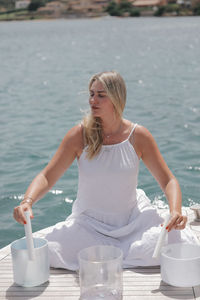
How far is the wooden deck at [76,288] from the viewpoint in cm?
233

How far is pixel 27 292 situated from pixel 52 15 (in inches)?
3199

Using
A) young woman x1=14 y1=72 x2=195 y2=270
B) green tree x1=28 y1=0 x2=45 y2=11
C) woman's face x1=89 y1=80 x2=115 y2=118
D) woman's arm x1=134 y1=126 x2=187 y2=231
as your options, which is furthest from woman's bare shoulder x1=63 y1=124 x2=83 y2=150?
green tree x1=28 y1=0 x2=45 y2=11

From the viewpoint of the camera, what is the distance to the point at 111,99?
265 cm

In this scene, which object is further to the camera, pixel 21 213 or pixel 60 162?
pixel 60 162

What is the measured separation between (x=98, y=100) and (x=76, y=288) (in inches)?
35.1

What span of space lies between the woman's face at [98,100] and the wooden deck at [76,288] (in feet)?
2.56

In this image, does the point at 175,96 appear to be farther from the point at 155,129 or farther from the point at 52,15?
the point at 52,15

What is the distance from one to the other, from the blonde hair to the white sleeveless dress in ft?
0.15

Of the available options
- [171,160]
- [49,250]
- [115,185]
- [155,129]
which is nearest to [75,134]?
[115,185]

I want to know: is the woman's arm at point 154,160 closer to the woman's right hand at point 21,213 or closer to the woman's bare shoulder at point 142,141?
the woman's bare shoulder at point 142,141

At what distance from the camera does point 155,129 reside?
806cm

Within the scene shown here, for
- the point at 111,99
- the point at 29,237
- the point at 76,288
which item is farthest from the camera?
the point at 111,99

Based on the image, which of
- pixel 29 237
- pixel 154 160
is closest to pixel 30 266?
pixel 29 237

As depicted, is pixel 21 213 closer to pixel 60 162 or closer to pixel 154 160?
pixel 60 162
